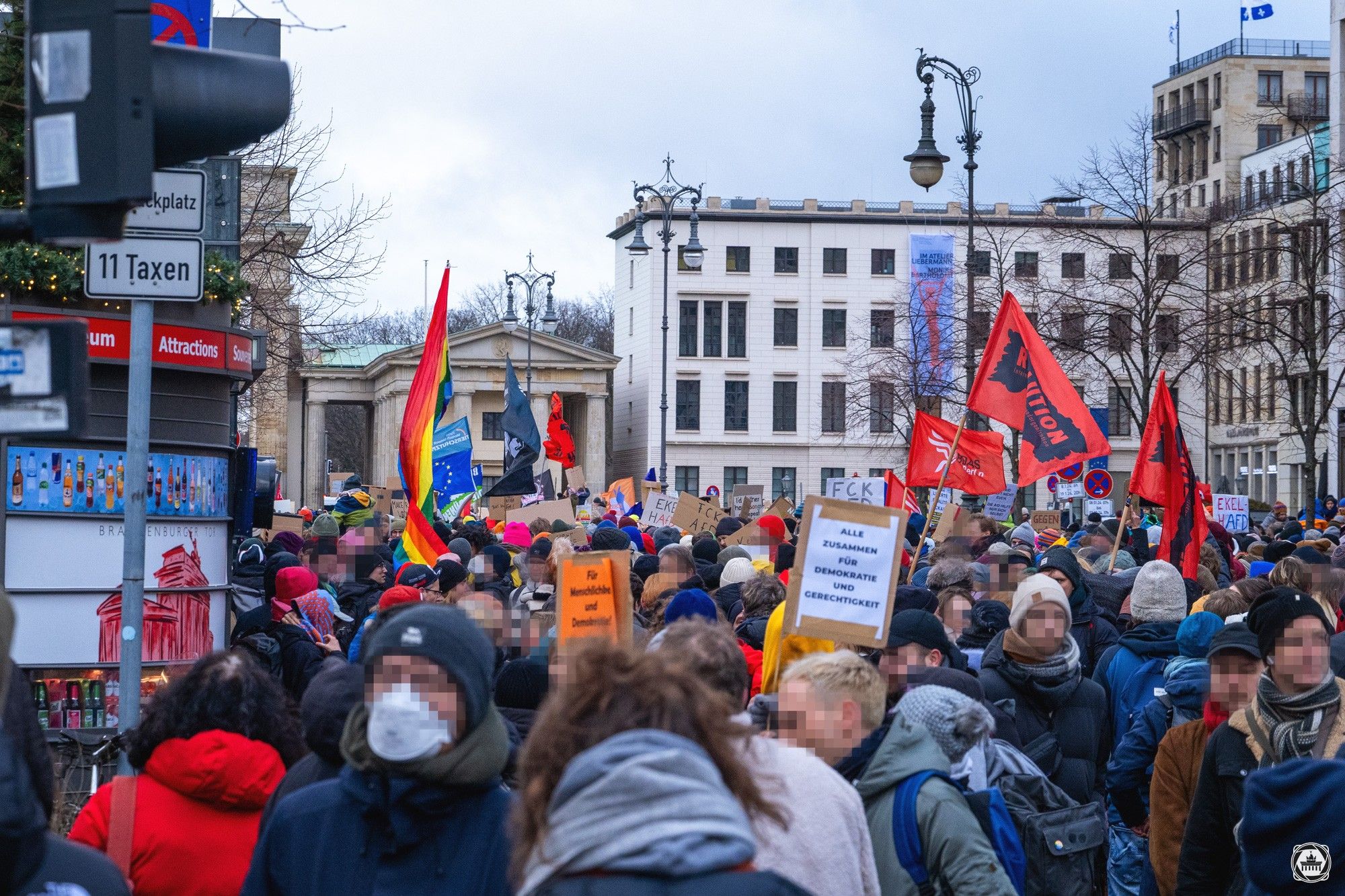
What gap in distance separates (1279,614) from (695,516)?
15411mm

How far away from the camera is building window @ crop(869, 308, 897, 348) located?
3221 inches

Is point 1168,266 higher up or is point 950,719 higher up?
point 1168,266

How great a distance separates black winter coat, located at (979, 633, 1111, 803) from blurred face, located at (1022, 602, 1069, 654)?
0.50ft

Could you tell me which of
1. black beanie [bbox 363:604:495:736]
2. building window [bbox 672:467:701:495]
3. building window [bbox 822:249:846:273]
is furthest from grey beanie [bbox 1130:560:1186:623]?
building window [bbox 822:249:846:273]

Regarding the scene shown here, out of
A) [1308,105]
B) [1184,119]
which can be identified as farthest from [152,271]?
[1184,119]

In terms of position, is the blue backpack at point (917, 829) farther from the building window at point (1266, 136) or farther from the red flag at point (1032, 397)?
the building window at point (1266, 136)

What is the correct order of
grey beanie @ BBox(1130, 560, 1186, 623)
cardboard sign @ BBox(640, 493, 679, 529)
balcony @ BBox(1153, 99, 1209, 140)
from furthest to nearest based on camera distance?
balcony @ BBox(1153, 99, 1209, 140)
cardboard sign @ BBox(640, 493, 679, 529)
grey beanie @ BBox(1130, 560, 1186, 623)

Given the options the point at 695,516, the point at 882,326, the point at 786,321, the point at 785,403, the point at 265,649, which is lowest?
the point at 265,649

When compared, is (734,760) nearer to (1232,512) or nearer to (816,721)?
(816,721)

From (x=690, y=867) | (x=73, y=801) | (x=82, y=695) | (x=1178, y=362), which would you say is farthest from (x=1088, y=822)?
(x=1178, y=362)

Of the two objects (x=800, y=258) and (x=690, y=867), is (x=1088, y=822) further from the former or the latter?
(x=800, y=258)

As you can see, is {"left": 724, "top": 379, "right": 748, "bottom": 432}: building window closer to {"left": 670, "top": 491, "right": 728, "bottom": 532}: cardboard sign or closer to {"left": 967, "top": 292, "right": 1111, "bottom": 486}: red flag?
{"left": 670, "top": 491, "right": 728, "bottom": 532}: cardboard sign

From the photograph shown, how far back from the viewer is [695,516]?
2033 cm

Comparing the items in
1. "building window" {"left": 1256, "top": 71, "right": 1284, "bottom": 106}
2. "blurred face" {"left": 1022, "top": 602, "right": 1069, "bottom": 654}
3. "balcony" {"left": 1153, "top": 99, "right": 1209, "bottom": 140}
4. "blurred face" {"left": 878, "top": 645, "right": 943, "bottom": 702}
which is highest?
"building window" {"left": 1256, "top": 71, "right": 1284, "bottom": 106}
